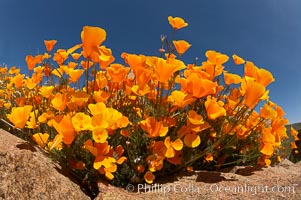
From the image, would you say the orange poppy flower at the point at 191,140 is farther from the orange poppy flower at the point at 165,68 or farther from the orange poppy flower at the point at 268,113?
the orange poppy flower at the point at 268,113

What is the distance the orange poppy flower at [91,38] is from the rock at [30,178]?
0.80m

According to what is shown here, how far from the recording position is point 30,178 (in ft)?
6.81

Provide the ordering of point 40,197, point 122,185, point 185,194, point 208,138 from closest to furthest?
point 40,197 → point 185,194 → point 122,185 → point 208,138

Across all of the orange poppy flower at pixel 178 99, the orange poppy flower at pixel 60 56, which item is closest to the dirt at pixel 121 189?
the orange poppy flower at pixel 178 99

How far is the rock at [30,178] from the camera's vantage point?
201 cm

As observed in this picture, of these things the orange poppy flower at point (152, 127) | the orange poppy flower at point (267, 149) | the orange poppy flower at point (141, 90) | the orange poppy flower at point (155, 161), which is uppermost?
the orange poppy flower at point (141, 90)

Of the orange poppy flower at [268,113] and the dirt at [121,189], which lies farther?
the orange poppy flower at [268,113]

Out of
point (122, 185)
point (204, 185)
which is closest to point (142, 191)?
point (122, 185)

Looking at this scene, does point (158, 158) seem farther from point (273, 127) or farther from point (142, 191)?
point (273, 127)

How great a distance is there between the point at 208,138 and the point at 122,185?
0.85m

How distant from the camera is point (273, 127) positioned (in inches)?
127

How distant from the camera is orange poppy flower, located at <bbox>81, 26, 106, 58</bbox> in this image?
7.45ft

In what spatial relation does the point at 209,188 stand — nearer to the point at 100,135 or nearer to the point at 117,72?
the point at 100,135

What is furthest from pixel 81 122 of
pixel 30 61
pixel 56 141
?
pixel 30 61
